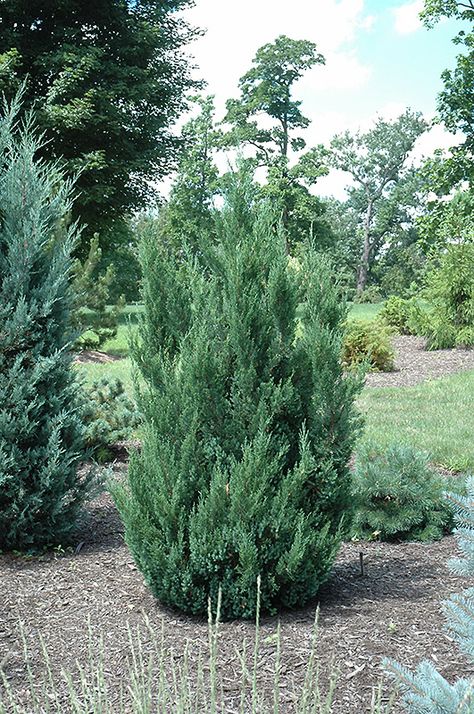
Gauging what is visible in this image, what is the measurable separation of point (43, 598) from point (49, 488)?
95 cm

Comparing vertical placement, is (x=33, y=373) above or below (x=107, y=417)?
above

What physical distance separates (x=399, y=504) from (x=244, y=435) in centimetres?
177

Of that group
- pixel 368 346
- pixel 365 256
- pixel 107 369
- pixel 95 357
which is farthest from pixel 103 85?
pixel 365 256

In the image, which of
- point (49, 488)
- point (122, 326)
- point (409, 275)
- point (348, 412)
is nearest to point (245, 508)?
point (348, 412)

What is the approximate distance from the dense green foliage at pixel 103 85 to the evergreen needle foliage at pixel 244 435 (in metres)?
18.3


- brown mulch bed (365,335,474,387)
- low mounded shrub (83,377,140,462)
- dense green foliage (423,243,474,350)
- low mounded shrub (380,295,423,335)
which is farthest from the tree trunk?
low mounded shrub (83,377,140,462)

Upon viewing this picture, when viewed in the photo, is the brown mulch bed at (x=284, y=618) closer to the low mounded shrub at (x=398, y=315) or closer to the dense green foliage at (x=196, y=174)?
the low mounded shrub at (x=398, y=315)

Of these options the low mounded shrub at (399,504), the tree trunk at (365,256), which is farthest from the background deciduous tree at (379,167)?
the low mounded shrub at (399,504)

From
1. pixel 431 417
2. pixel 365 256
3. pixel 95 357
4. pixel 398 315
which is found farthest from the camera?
pixel 365 256

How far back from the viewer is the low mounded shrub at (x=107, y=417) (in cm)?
729

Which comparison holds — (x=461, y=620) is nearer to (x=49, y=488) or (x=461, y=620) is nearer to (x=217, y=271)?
(x=217, y=271)

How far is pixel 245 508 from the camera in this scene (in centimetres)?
369

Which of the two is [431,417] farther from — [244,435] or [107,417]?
[244,435]

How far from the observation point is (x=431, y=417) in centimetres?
938
